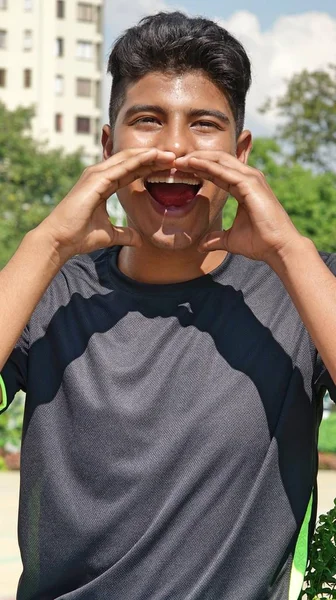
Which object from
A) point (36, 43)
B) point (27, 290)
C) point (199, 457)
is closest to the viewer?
point (199, 457)

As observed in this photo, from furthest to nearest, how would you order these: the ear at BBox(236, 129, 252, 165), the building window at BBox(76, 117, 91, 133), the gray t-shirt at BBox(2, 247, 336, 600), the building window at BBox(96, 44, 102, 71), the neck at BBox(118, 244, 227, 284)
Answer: the building window at BBox(96, 44, 102, 71) → the building window at BBox(76, 117, 91, 133) → the ear at BBox(236, 129, 252, 165) → the neck at BBox(118, 244, 227, 284) → the gray t-shirt at BBox(2, 247, 336, 600)

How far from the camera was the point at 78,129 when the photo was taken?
7075 cm

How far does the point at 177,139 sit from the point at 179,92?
13 cm

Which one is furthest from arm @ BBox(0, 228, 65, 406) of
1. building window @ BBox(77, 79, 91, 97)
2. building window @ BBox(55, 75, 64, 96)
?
building window @ BBox(77, 79, 91, 97)

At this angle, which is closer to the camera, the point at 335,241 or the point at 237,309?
the point at 237,309

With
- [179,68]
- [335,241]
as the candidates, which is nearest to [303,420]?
[179,68]

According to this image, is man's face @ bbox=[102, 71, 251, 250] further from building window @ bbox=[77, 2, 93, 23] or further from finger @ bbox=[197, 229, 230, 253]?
building window @ bbox=[77, 2, 93, 23]

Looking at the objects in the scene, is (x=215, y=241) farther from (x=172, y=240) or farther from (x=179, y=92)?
(x=179, y=92)

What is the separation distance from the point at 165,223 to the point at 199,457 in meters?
0.62

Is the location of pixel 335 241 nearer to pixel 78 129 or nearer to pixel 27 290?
pixel 27 290

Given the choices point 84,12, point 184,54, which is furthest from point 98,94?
point 184,54

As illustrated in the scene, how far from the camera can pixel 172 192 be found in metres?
2.95

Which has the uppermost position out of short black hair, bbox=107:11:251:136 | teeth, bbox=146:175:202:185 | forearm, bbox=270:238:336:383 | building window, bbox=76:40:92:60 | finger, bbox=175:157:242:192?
building window, bbox=76:40:92:60

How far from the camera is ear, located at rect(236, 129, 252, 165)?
123 inches
